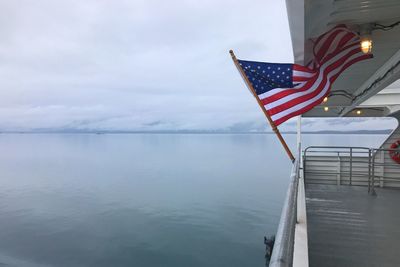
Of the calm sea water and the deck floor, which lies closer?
the deck floor

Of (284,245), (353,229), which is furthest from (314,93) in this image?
(284,245)

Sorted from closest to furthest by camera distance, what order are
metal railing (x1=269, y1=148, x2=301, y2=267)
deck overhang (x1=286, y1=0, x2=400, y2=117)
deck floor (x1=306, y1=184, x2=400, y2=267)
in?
metal railing (x1=269, y1=148, x2=301, y2=267)
deck overhang (x1=286, y1=0, x2=400, y2=117)
deck floor (x1=306, y1=184, x2=400, y2=267)

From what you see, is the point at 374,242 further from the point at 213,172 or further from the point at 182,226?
the point at 213,172

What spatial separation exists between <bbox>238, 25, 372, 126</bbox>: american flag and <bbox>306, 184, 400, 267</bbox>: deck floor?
74.3 inches

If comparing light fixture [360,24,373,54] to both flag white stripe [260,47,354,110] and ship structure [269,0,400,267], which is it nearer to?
ship structure [269,0,400,267]

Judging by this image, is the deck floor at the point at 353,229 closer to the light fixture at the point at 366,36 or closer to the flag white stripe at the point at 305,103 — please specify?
the flag white stripe at the point at 305,103

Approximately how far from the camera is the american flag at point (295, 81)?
148 inches

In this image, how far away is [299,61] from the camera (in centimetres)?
410

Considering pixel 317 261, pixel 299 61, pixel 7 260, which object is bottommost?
pixel 7 260

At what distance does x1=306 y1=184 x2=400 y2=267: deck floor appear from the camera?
3439 millimetres

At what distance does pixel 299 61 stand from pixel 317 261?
9.20ft

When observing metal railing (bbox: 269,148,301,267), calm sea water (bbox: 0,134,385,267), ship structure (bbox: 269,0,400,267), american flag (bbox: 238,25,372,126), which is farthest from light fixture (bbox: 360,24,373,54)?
calm sea water (bbox: 0,134,385,267)

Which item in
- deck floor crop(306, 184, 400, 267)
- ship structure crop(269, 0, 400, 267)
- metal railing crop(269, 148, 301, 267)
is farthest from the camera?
deck floor crop(306, 184, 400, 267)

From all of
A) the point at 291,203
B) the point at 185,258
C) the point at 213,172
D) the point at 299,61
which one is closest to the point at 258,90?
the point at 299,61
